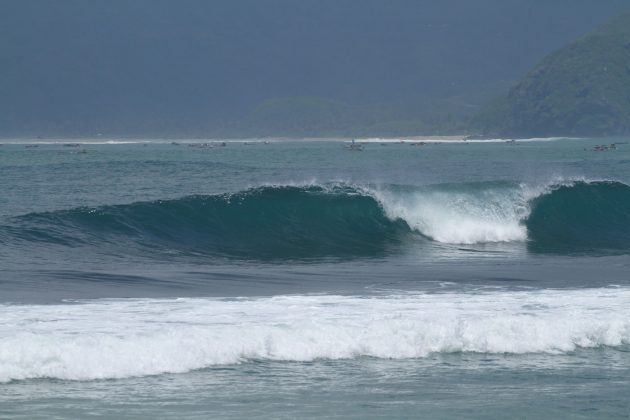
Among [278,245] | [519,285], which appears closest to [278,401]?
[519,285]

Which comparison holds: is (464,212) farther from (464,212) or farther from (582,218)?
(582,218)

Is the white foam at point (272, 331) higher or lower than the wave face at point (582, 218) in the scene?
lower

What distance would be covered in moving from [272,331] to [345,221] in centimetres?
1744

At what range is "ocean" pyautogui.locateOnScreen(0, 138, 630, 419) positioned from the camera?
12500 millimetres

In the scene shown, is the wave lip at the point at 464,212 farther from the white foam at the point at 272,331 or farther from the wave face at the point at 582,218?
the white foam at the point at 272,331

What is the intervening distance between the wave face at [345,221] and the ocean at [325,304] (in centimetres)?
10

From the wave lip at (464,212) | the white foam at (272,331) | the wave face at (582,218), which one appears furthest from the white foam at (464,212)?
the white foam at (272,331)

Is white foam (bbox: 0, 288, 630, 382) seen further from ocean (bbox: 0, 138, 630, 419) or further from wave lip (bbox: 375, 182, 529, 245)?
wave lip (bbox: 375, 182, 529, 245)

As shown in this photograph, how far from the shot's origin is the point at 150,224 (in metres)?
30.1

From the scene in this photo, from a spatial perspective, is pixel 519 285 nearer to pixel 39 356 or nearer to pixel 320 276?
pixel 320 276

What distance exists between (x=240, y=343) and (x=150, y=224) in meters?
16.2

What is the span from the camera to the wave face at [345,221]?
28359mm

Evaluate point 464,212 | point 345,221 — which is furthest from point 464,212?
point 345,221

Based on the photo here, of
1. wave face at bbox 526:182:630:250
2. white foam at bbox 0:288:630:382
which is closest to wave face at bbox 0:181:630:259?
wave face at bbox 526:182:630:250
